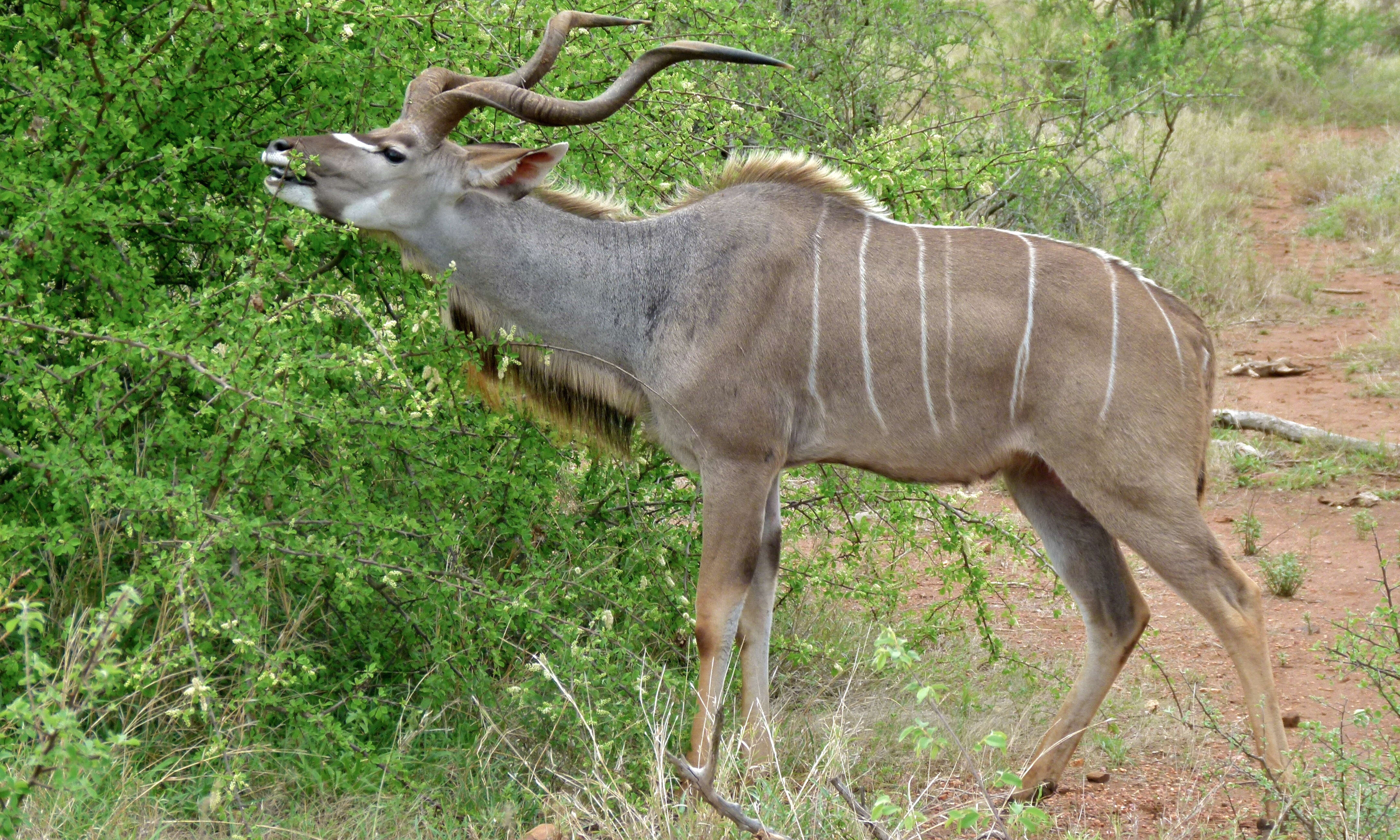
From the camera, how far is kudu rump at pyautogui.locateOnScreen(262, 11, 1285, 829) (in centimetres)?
343

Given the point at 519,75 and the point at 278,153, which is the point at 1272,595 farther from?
the point at 278,153

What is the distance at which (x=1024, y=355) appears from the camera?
347 cm

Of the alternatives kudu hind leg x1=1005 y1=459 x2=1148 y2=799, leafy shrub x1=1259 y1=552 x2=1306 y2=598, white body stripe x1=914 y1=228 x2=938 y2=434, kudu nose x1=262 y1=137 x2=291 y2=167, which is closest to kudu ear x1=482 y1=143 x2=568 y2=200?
kudu nose x1=262 y1=137 x2=291 y2=167

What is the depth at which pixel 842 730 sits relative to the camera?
131 inches

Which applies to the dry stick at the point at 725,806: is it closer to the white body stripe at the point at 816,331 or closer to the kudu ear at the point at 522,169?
the white body stripe at the point at 816,331

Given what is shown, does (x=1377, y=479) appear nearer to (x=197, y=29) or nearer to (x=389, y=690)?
(x=389, y=690)

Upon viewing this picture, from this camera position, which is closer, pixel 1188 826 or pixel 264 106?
pixel 1188 826

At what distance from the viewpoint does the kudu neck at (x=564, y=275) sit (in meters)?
3.63

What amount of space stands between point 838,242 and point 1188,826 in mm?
1708

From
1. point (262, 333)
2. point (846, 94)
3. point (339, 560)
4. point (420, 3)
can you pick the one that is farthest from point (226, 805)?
point (846, 94)

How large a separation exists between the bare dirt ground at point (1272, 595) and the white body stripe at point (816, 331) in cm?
126

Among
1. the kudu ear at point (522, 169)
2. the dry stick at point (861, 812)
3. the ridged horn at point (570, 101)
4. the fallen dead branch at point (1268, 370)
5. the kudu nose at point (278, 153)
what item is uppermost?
the ridged horn at point (570, 101)

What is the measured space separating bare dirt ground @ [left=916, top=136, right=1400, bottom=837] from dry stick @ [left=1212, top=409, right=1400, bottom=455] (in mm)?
147

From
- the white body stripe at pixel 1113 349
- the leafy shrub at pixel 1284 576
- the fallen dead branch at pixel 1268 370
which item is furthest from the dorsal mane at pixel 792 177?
the fallen dead branch at pixel 1268 370
